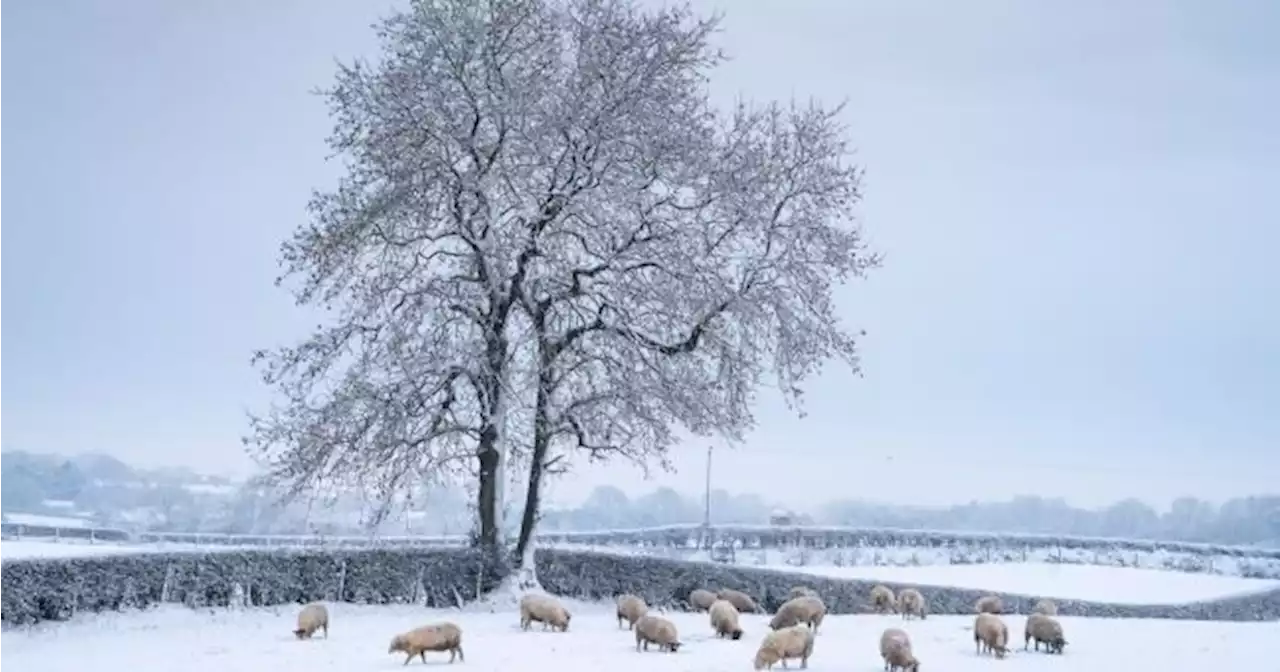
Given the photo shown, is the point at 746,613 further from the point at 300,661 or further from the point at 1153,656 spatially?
the point at 300,661

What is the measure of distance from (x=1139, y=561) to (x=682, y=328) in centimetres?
2560

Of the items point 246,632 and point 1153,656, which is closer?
point 1153,656

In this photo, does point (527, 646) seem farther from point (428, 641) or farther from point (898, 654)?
point (898, 654)

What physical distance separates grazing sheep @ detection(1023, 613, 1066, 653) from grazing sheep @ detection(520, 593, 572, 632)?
605cm

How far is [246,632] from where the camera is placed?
656 inches

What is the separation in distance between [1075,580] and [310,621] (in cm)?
2445

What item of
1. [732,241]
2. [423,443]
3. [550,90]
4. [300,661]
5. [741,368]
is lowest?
[300,661]

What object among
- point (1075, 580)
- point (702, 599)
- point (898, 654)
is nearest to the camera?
point (898, 654)

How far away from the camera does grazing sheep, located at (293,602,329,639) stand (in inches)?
629

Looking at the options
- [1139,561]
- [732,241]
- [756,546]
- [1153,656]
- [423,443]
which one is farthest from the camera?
[1139,561]

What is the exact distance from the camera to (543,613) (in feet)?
56.2

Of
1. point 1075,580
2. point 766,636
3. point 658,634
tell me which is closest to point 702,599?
point 658,634

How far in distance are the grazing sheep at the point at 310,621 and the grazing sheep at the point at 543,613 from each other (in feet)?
8.72

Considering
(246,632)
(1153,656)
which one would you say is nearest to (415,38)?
(246,632)
